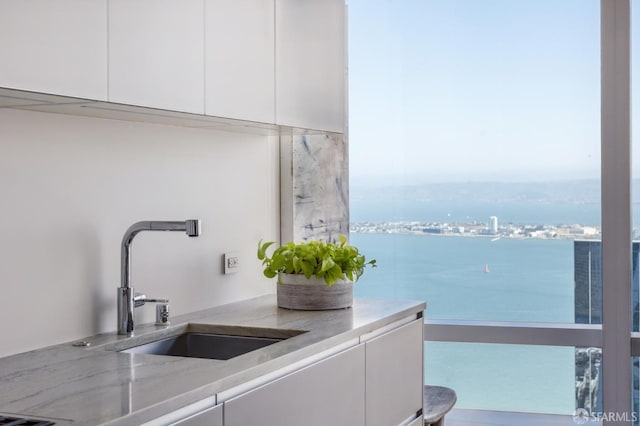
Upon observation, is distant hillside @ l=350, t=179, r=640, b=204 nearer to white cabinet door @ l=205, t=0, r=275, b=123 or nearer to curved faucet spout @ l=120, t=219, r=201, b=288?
white cabinet door @ l=205, t=0, r=275, b=123

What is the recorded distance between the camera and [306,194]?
359 cm

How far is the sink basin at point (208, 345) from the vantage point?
2566 mm

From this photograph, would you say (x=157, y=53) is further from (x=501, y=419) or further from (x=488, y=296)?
(x=501, y=419)

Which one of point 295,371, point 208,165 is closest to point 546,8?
point 208,165

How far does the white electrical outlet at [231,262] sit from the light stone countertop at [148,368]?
28 cm

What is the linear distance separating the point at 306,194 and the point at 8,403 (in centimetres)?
207

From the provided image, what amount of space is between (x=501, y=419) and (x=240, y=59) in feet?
6.53

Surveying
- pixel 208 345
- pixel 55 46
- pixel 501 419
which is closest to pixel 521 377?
pixel 501 419

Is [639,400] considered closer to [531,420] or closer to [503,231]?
[531,420]

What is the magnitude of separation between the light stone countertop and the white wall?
0.11 meters

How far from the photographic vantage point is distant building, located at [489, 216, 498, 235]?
12.0 ft

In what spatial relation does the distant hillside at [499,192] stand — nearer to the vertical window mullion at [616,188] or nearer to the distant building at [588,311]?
the vertical window mullion at [616,188]

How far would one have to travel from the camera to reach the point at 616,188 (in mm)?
3529

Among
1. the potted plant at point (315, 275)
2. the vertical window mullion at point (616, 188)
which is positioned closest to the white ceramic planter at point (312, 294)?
the potted plant at point (315, 275)
